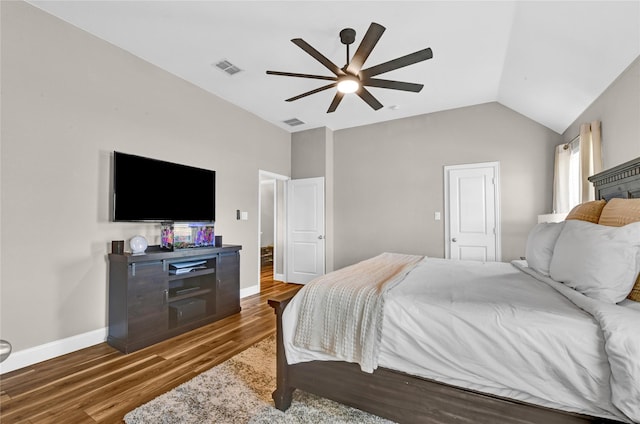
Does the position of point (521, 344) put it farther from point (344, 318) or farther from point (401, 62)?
point (401, 62)

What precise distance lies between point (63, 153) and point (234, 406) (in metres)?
2.62

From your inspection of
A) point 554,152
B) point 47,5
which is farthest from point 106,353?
point 554,152

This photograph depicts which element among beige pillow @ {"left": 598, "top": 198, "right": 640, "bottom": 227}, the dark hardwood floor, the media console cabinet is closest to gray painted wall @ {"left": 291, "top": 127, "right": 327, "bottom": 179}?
the media console cabinet

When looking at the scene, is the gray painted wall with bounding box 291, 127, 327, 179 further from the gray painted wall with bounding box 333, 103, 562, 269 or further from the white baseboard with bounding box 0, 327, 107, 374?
the white baseboard with bounding box 0, 327, 107, 374

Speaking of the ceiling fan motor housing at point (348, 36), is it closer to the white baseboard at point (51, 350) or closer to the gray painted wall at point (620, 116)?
the gray painted wall at point (620, 116)

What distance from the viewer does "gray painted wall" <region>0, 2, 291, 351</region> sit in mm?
2307

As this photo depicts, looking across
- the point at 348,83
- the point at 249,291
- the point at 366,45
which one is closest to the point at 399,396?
the point at 366,45

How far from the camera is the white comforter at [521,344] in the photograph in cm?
112

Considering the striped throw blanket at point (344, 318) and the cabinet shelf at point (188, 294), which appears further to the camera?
the cabinet shelf at point (188, 294)

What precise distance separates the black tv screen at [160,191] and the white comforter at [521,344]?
2.25 m

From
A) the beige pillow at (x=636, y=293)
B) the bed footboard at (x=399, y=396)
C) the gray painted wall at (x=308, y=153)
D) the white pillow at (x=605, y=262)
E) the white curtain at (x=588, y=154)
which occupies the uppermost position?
the gray painted wall at (x=308, y=153)

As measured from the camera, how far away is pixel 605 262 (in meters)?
1.45

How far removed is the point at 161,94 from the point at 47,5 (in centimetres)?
112

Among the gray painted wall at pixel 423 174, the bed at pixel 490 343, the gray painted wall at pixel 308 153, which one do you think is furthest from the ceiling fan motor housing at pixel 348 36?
the gray painted wall at pixel 308 153
